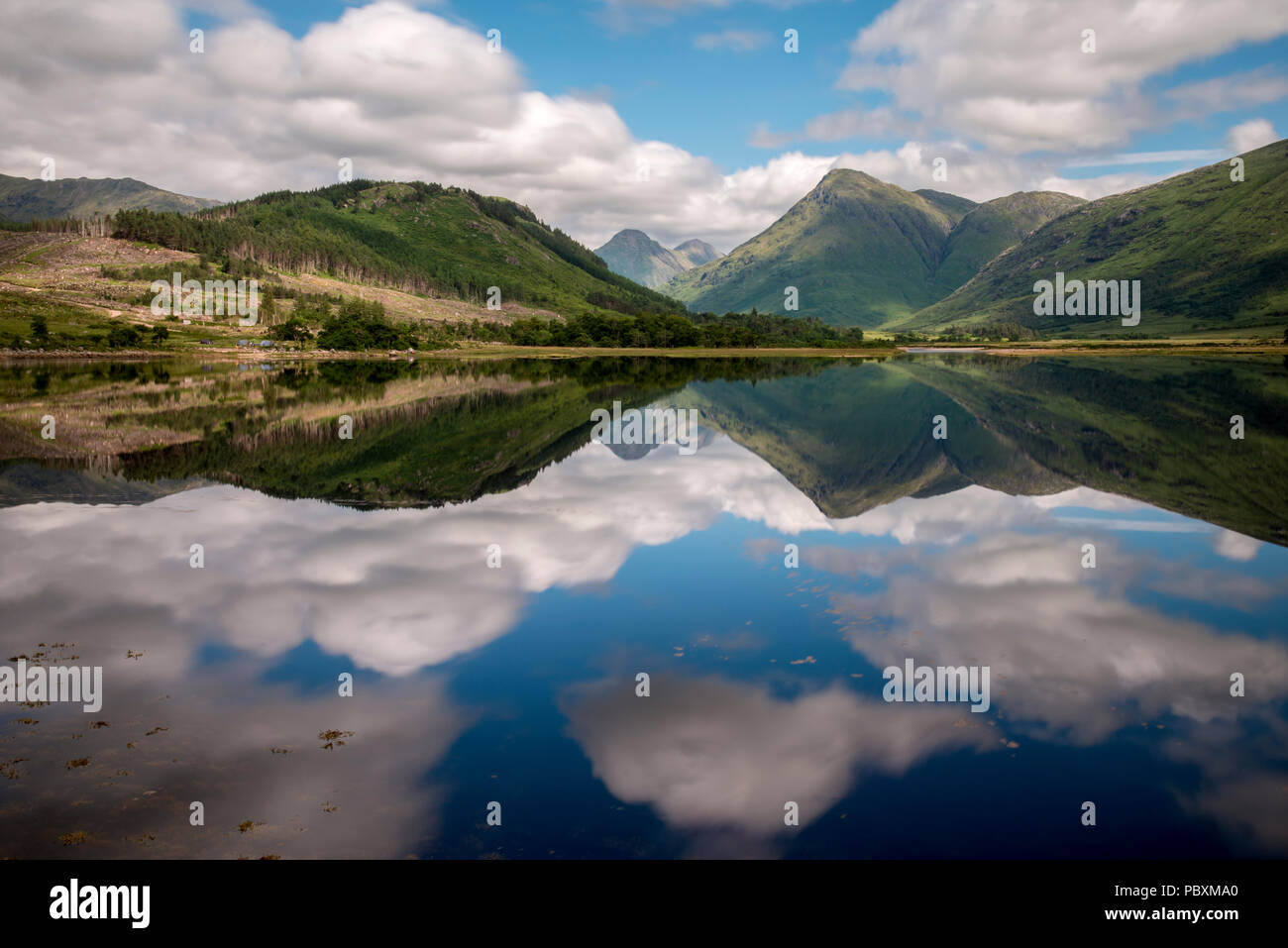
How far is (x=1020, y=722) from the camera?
12.7 metres

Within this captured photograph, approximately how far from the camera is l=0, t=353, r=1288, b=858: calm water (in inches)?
396

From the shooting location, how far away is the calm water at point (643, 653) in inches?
396

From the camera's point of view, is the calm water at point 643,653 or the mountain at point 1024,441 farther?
the mountain at point 1024,441

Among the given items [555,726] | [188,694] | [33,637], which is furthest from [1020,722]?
[33,637]

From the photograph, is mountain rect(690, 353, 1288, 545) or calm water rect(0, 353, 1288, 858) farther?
mountain rect(690, 353, 1288, 545)

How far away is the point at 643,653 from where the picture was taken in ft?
50.9

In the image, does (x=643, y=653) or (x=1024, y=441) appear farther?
(x=1024, y=441)

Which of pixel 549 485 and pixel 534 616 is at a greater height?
pixel 549 485

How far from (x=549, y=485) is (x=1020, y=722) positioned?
23.2 m

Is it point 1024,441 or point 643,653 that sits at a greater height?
point 1024,441

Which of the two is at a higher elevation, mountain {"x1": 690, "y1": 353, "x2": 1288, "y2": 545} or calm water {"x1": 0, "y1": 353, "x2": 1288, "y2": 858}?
mountain {"x1": 690, "y1": 353, "x2": 1288, "y2": 545}

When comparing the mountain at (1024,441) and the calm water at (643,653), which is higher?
the mountain at (1024,441)
